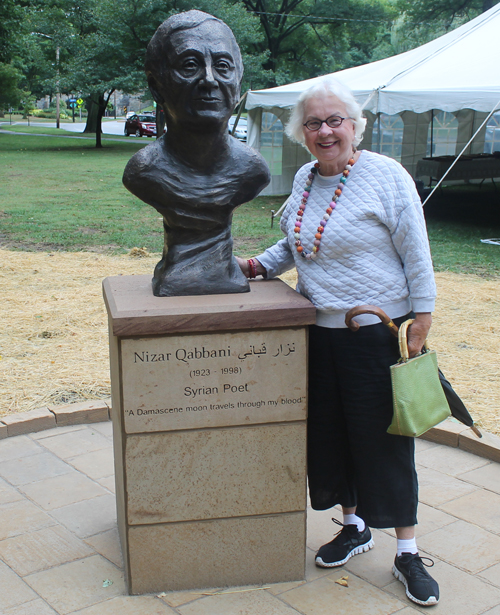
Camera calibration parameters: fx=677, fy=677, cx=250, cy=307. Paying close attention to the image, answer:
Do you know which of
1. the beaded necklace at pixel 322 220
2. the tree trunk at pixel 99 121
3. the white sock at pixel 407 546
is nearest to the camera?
the beaded necklace at pixel 322 220

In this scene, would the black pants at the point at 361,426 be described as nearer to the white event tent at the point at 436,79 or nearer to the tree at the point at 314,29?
the white event tent at the point at 436,79

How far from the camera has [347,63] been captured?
34844 millimetres

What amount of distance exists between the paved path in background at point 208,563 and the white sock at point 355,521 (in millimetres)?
126

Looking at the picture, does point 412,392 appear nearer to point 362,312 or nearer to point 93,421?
point 362,312

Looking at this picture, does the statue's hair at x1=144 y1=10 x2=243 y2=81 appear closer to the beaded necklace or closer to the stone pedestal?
the beaded necklace

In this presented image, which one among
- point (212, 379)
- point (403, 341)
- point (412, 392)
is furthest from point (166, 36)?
point (412, 392)

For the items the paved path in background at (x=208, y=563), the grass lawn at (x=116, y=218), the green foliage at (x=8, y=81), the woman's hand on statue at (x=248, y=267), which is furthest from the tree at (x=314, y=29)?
the woman's hand on statue at (x=248, y=267)

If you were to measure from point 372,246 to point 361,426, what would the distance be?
709 mm

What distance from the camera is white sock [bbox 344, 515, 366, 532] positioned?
9.86 feet

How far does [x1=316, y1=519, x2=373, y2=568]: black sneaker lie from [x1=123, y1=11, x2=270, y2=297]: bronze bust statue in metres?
1.18

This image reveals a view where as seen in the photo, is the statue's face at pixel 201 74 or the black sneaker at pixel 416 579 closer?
the statue's face at pixel 201 74

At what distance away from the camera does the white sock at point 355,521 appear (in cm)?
300

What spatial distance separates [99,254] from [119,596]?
6664 millimetres

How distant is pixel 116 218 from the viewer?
38.8ft
